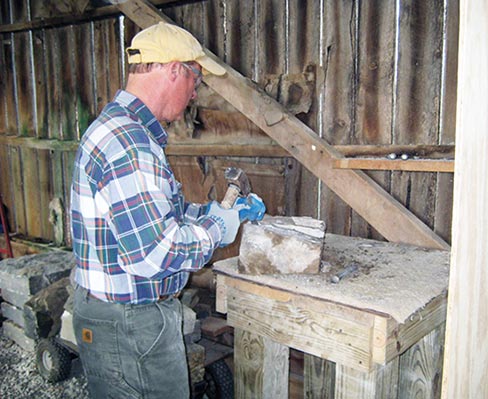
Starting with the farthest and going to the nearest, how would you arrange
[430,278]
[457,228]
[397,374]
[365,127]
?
1. [365,127]
2. [397,374]
3. [430,278]
4. [457,228]

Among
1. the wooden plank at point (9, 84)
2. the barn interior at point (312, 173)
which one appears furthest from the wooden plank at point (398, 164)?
the wooden plank at point (9, 84)

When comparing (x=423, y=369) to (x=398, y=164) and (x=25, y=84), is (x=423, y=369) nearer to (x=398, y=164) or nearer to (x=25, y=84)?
(x=398, y=164)

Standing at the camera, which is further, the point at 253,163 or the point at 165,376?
the point at 253,163

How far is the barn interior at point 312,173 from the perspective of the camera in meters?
1.67

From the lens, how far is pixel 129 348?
1.84 m

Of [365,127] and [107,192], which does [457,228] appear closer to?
[107,192]

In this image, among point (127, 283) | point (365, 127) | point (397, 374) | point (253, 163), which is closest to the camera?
point (127, 283)

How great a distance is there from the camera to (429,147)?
9.21 ft

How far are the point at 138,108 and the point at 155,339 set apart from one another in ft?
3.10

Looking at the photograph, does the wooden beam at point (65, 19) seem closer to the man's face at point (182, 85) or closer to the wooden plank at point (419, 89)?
the wooden plank at point (419, 89)

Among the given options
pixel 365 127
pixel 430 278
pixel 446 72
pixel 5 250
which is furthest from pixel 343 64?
pixel 5 250

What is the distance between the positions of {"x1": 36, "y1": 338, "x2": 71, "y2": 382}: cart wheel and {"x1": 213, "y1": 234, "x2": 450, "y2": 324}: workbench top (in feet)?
6.96

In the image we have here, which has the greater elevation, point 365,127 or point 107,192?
point 365,127

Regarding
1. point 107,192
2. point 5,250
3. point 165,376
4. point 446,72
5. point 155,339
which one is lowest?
point 5,250
